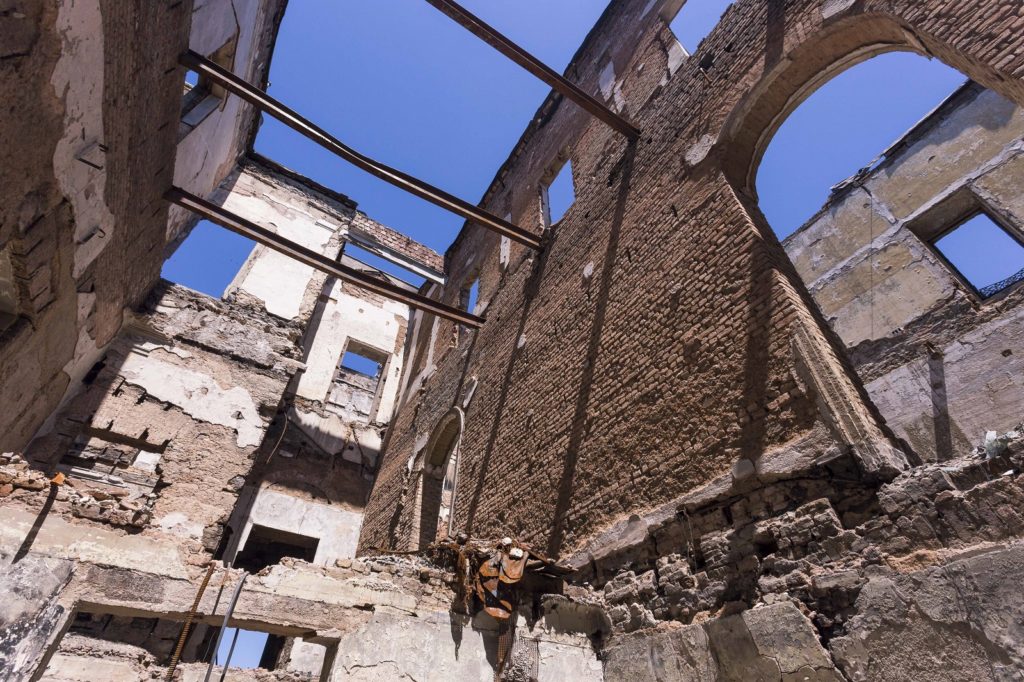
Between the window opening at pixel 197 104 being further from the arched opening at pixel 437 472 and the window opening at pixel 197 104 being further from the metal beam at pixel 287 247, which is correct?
the arched opening at pixel 437 472

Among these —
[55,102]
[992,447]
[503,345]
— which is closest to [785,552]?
[992,447]

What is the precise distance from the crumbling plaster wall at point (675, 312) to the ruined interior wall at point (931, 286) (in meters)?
6.42

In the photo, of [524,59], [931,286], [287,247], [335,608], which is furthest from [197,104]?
[931,286]

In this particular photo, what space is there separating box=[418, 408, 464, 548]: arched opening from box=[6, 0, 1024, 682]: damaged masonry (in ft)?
0.24

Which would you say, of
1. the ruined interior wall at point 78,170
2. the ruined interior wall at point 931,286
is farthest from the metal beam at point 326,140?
the ruined interior wall at point 931,286

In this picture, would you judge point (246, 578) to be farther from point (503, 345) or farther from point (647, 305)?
point (503, 345)

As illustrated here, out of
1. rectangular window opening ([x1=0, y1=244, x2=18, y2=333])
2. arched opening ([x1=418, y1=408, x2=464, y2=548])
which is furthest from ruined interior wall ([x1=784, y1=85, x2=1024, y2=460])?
rectangular window opening ([x1=0, y1=244, x2=18, y2=333])

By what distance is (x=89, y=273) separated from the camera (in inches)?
240

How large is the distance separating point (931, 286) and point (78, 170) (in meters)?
12.8

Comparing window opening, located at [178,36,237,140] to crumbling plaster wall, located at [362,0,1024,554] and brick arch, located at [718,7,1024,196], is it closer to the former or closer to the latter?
crumbling plaster wall, located at [362,0,1024,554]

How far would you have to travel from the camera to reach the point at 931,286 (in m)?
9.33

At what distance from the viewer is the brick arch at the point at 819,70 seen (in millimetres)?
3479

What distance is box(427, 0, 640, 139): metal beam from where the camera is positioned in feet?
20.3

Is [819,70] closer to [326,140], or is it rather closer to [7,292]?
[326,140]
